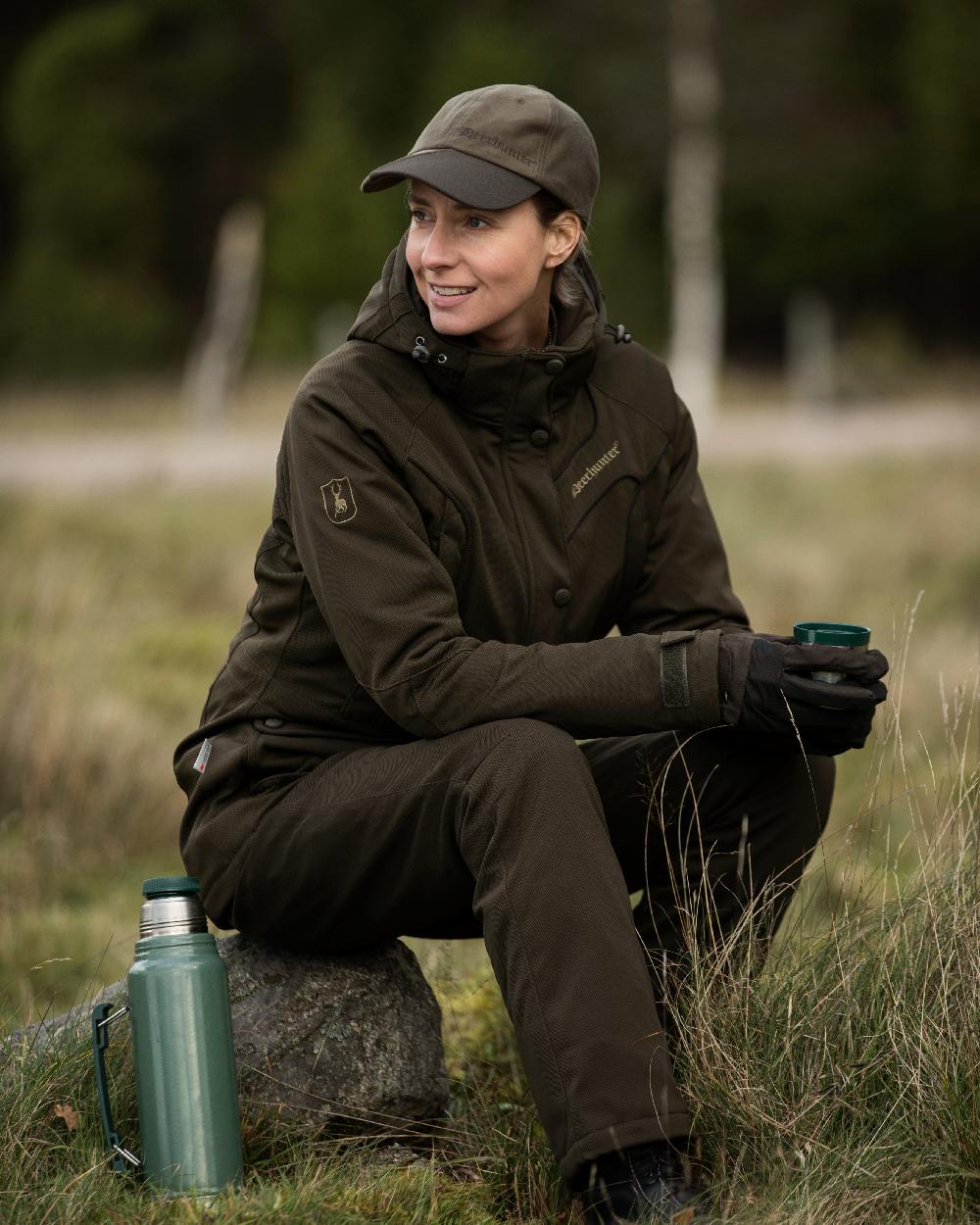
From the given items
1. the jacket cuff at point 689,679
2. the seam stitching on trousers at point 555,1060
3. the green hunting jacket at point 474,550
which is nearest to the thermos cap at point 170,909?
the green hunting jacket at point 474,550

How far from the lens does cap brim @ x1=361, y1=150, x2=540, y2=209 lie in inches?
111

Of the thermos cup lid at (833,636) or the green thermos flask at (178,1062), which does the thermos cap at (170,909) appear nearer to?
the green thermos flask at (178,1062)

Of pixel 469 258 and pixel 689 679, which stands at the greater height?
pixel 469 258

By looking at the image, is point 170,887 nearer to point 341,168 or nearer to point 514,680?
point 514,680

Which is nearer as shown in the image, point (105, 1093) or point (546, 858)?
point (546, 858)

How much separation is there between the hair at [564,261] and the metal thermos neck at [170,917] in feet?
4.49

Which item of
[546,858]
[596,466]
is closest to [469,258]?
[596,466]

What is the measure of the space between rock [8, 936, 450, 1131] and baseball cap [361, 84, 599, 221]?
4.83ft

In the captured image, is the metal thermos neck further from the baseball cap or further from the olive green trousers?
the baseball cap

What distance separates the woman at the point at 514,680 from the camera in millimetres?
2486

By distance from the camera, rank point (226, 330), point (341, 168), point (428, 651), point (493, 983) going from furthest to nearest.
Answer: point (341, 168)
point (226, 330)
point (493, 983)
point (428, 651)

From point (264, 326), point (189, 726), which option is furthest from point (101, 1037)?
point (264, 326)

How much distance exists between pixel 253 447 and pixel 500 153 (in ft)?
43.5

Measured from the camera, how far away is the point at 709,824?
301 centimetres
